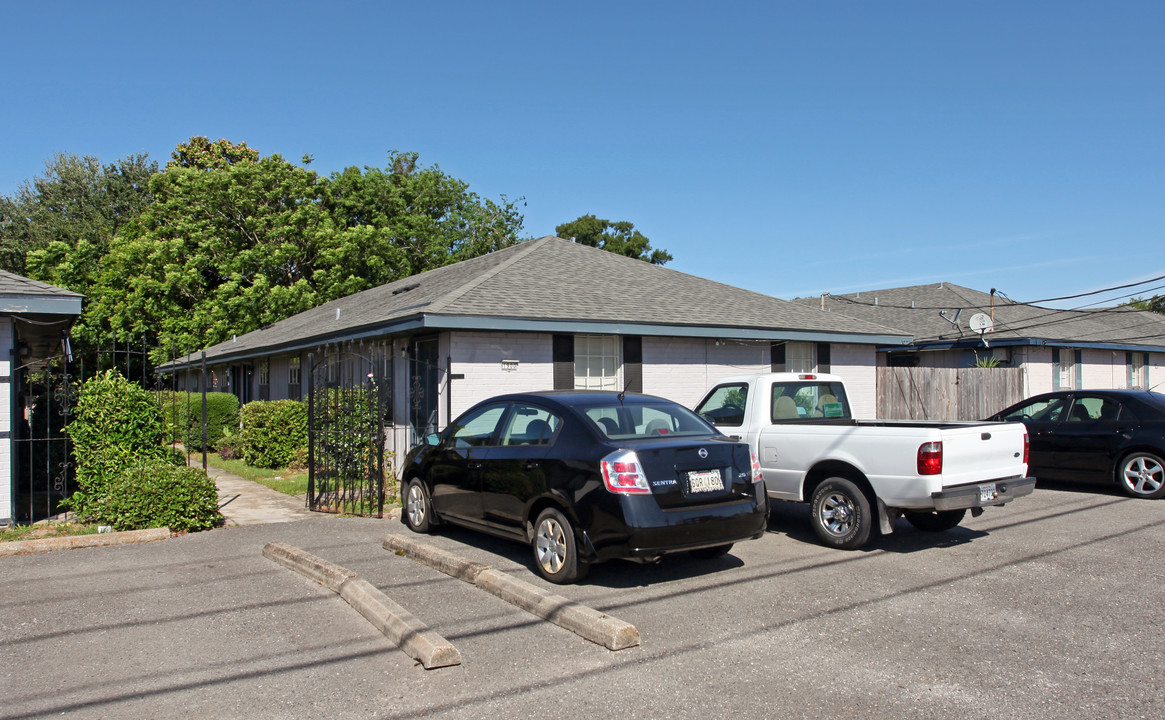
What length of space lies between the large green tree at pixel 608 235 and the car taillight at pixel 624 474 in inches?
1958

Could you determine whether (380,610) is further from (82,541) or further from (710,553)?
(82,541)

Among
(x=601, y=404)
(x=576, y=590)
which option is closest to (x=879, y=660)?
(x=576, y=590)

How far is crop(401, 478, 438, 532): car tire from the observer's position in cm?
880

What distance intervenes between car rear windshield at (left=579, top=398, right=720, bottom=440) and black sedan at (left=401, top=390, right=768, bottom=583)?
10 mm

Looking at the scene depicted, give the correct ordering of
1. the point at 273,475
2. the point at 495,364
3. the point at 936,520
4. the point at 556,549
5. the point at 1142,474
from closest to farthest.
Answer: the point at 556,549
the point at 936,520
the point at 1142,474
the point at 495,364
the point at 273,475

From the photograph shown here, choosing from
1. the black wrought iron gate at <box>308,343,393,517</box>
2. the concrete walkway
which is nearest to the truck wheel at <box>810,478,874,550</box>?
the black wrought iron gate at <box>308,343,393,517</box>

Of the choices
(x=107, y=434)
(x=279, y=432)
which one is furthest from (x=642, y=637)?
(x=279, y=432)

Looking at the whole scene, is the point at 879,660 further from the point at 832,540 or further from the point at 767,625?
the point at 832,540

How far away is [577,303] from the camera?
1477 cm

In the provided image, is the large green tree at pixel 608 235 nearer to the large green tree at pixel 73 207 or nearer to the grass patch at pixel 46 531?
the large green tree at pixel 73 207

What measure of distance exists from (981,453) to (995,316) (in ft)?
68.2

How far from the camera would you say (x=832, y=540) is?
8.09 meters

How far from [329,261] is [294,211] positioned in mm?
2759

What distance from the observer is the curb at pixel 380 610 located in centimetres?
475
